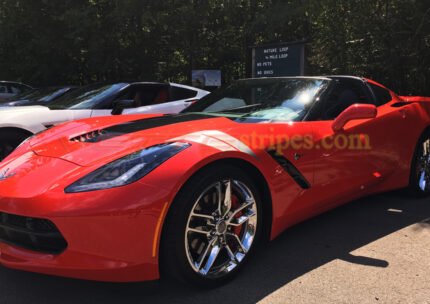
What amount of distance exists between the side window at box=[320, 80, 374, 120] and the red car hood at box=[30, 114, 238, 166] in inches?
35.0

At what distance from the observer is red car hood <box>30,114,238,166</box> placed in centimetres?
259

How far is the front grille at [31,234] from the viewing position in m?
2.21

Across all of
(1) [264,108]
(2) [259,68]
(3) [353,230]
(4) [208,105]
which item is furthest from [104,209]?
(2) [259,68]

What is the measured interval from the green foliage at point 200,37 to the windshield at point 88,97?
602 cm

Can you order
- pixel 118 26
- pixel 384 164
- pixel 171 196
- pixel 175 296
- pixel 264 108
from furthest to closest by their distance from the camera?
pixel 118 26 → pixel 384 164 → pixel 264 108 → pixel 175 296 → pixel 171 196

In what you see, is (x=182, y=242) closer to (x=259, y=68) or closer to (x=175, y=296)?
(x=175, y=296)

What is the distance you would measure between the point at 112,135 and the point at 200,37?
13.9 metres

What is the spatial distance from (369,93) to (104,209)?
2.87 m

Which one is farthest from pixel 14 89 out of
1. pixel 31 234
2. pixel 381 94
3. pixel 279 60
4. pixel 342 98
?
pixel 31 234

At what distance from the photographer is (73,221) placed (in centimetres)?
212

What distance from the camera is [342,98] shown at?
363cm

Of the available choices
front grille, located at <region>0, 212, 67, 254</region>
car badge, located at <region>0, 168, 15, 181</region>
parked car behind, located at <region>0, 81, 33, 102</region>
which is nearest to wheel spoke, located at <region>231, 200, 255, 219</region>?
front grille, located at <region>0, 212, 67, 254</region>

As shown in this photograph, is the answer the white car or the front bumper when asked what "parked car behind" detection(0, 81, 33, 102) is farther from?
the front bumper

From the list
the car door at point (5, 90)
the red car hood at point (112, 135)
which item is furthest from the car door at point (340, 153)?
the car door at point (5, 90)
